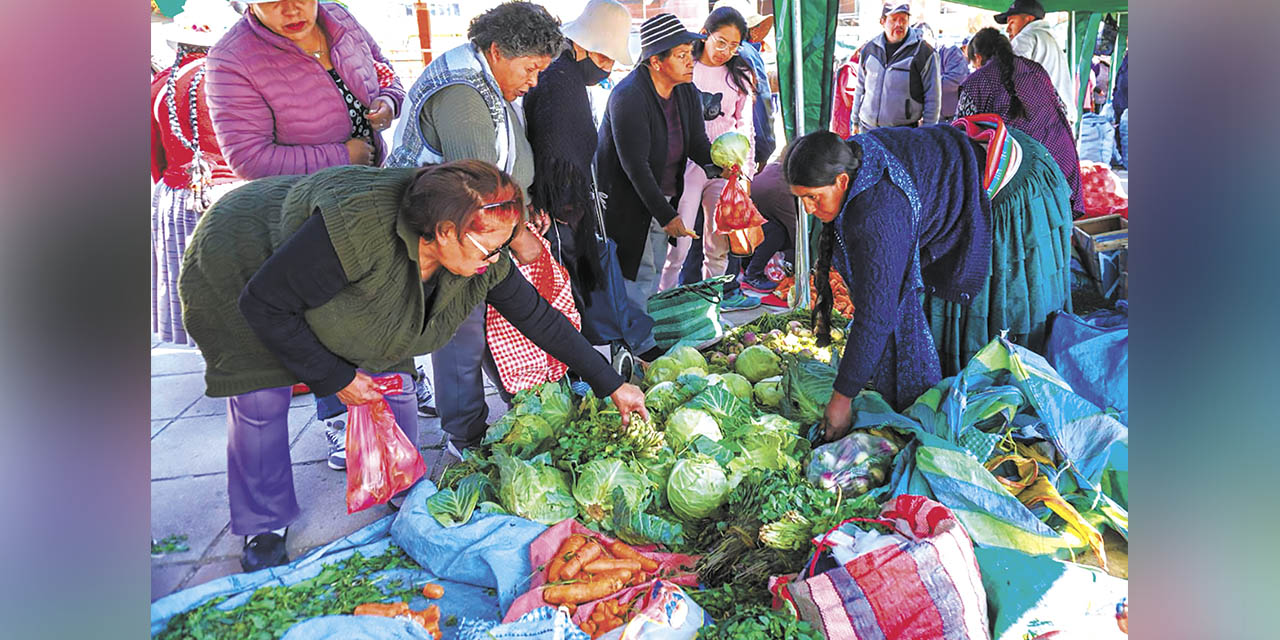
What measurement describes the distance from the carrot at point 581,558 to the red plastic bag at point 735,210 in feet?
6.56

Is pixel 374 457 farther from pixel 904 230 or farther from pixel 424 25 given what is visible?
pixel 424 25

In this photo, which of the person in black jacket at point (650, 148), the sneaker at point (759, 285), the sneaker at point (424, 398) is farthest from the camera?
the sneaker at point (759, 285)

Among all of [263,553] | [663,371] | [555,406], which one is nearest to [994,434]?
[663,371]

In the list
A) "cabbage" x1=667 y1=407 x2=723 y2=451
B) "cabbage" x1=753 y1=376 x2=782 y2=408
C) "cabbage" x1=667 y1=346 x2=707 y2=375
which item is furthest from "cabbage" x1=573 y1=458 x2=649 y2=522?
"cabbage" x1=667 y1=346 x2=707 y2=375

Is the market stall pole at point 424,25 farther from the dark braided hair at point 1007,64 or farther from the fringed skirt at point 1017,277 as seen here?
the fringed skirt at point 1017,277

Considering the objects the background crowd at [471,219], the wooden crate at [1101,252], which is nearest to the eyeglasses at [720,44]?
the background crowd at [471,219]

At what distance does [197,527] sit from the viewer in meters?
2.56

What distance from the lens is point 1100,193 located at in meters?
5.30

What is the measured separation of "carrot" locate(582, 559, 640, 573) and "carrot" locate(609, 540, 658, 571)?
1.9 inches

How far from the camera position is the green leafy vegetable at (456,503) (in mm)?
2428

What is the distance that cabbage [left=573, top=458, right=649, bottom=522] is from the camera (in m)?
2.46

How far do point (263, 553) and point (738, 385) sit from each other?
64.6 inches
